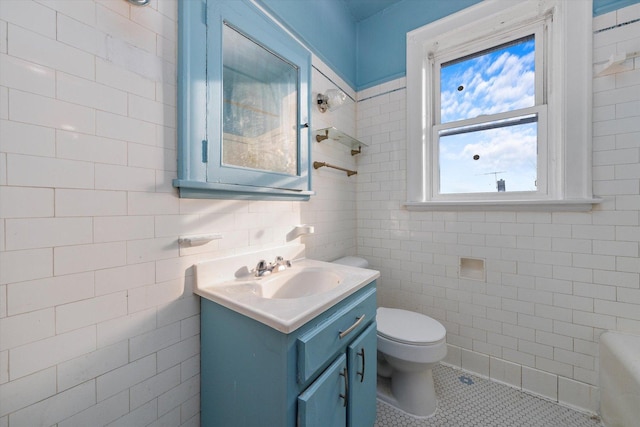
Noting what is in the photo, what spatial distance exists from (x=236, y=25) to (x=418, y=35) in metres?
1.47

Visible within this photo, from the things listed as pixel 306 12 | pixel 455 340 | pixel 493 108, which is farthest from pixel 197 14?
pixel 455 340

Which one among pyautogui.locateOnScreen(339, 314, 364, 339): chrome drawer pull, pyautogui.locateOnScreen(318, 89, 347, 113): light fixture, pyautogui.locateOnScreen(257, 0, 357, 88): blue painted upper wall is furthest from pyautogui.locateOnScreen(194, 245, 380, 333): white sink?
pyautogui.locateOnScreen(257, 0, 357, 88): blue painted upper wall

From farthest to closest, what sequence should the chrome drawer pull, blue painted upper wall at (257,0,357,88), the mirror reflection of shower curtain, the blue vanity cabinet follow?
blue painted upper wall at (257,0,357,88) < the mirror reflection of shower curtain < the chrome drawer pull < the blue vanity cabinet


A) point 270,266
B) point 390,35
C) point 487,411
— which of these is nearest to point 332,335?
point 270,266

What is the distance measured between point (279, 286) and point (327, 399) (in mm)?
513

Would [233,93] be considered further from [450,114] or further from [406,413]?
[406,413]

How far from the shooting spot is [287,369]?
730 millimetres

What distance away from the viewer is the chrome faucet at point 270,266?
1184 mm

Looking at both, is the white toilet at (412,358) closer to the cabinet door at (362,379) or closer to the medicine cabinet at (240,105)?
the cabinet door at (362,379)

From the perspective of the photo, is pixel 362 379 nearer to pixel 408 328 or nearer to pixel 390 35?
pixel 408 328

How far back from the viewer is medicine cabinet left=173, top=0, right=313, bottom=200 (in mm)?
954

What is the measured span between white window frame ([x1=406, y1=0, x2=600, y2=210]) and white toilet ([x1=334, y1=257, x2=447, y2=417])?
89 centimetres

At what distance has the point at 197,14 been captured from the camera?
0.96 m

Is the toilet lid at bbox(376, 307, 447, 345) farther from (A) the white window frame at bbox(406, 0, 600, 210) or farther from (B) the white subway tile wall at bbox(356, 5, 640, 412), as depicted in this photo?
(A) the white window frame at bbox(406, 0, 600, 210)
